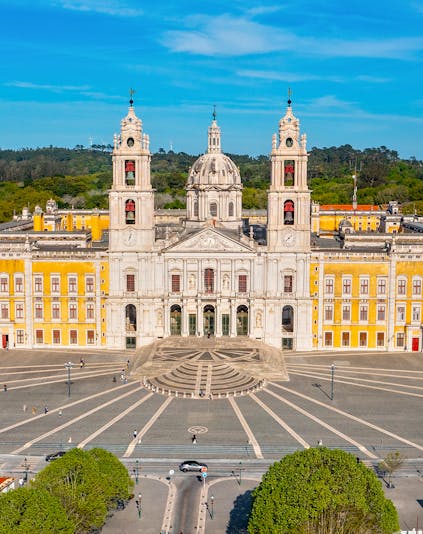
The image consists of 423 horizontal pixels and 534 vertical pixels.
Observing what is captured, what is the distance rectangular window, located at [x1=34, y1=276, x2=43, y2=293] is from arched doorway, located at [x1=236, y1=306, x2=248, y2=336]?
22.1 meters

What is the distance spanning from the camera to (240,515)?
1604 inches

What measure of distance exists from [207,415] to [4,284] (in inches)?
1293

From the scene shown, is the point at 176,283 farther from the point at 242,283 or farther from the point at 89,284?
the point at 89,284

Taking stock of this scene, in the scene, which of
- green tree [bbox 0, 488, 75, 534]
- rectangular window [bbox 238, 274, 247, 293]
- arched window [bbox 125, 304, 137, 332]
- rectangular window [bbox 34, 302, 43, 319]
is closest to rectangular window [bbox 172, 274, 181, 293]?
arched window [bbox 125, 304, 137, 332]

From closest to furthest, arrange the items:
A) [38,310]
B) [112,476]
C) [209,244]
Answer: [112,476]
[209,244]
[38,310]

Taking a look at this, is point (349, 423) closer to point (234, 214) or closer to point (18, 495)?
Result: point (18, 495)

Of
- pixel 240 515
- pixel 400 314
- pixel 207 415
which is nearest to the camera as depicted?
pixel 240 515

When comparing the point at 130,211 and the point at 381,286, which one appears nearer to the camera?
the point at 381,286

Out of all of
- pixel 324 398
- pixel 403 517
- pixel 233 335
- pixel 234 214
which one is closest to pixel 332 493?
pixel 403 517

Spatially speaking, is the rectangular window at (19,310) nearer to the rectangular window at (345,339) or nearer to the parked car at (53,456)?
the parked car at (53,456)

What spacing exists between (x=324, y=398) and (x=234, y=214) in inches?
1466

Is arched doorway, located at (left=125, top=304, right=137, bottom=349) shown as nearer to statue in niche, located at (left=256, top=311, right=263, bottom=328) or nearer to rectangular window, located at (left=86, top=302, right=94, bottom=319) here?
rectangular window, located at (left=86, top=302, right=94, bottom=319)

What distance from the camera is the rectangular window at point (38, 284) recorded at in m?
78.1

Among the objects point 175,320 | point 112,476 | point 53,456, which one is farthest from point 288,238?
point 112,476
